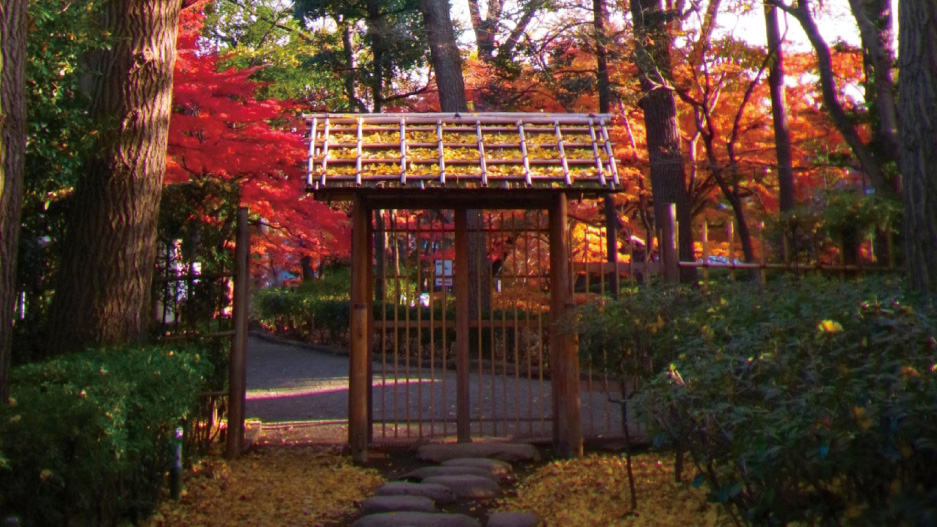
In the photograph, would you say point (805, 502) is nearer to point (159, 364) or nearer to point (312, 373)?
point (159, 364)

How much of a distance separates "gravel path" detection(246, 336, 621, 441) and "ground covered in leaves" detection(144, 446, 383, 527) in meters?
0.81

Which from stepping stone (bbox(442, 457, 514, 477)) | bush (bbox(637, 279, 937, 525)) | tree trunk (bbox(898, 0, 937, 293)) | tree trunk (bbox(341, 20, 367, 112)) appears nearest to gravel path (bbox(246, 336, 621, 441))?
stepping stone (bbox(442, 457, 514, 477))

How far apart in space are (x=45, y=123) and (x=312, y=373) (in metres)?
11.3

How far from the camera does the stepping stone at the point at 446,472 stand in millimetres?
7528

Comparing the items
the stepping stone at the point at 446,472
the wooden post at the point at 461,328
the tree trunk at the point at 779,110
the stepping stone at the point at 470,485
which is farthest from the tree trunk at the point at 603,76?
the stepping stone at the point at 470,485

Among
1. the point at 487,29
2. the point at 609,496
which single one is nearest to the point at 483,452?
the point at 609,496

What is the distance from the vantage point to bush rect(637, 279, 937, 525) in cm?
219

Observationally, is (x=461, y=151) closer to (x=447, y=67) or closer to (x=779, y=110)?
(x=447, y=67)

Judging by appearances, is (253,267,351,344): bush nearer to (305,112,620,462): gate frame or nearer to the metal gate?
the metal gate

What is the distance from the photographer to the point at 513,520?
238 inches

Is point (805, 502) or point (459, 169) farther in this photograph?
point (459, 169)

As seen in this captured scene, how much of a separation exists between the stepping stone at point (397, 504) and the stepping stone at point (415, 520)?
0.29 metres

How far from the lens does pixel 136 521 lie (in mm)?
5746

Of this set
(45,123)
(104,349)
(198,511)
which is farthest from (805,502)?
(45,123)
